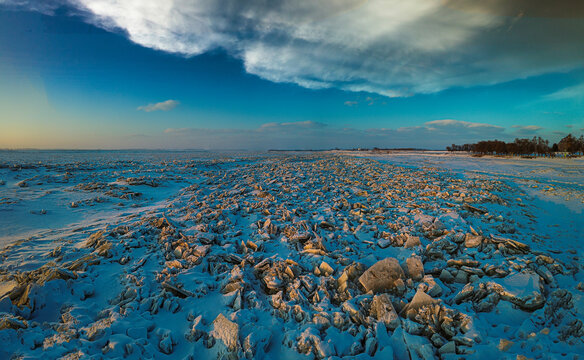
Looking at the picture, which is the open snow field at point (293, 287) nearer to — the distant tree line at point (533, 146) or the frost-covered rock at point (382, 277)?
the frost-covered rock at point (382, 277)

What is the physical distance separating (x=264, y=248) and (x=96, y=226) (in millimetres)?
4813

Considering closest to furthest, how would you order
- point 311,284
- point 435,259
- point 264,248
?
point 311,284 < point 435,259 < point 264,248

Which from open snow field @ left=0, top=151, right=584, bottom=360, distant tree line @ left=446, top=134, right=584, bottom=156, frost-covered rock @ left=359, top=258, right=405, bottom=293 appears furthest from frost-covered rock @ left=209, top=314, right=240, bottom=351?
distant tree line @ left=446, top=134, right=584, bottom=156

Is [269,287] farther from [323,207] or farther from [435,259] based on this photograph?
[323,207]

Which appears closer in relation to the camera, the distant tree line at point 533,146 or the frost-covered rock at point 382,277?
the frost-covered rock at point 382,277

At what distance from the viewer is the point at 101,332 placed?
2479 mm

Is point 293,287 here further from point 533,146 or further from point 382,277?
point 533,146

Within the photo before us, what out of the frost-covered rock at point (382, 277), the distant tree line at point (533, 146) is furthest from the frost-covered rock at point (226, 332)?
the distant tree line at point (533, 146)

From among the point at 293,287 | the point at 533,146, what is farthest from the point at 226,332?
the point at 533,146

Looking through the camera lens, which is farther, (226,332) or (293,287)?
(293,287)

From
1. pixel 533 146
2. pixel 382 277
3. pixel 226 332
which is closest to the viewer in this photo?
pixel 226 332

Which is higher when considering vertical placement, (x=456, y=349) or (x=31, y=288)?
(x=31, y=288)

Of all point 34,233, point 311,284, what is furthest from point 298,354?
→ point 34,233

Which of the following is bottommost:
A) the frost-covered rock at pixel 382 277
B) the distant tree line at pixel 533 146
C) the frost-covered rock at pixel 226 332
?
the frost-covered rock at pixel 226 332
